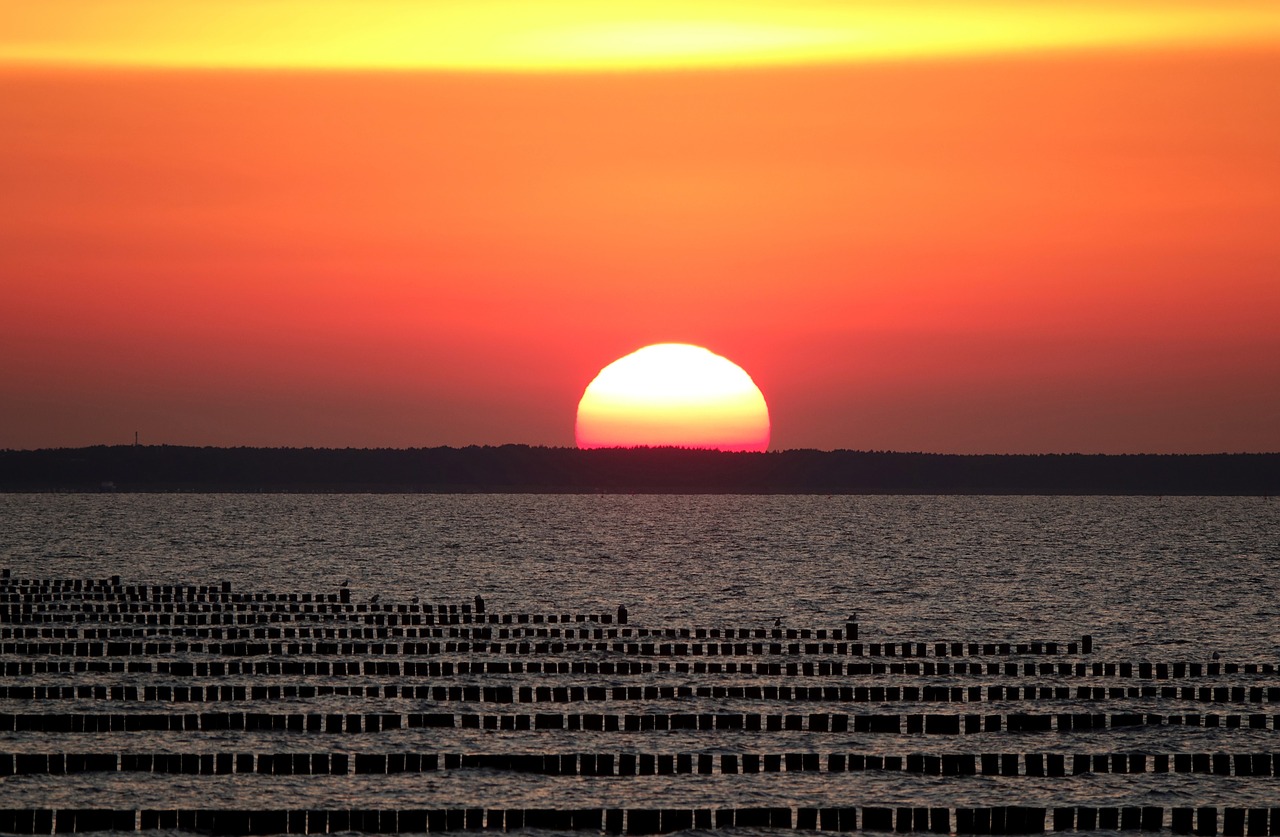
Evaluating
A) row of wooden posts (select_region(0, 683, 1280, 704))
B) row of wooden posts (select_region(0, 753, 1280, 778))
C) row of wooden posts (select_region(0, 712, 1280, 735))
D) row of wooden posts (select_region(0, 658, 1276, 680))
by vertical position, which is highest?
row of wooden posts (select_region(0, 658, 1276, 680))

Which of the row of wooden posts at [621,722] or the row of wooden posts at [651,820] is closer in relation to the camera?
the row of wooden posts at [651,820]

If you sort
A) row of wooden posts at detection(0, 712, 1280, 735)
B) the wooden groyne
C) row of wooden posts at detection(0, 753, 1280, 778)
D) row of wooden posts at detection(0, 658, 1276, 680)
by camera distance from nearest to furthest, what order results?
the wooden groyne < row of wooden posts at detection(0, 753, 1280, 778) < row of wooden posts at detection(0, 712, 1280, 735) < row of wooden posts at detection(0, 658, 1276, 680)

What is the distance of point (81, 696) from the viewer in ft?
183

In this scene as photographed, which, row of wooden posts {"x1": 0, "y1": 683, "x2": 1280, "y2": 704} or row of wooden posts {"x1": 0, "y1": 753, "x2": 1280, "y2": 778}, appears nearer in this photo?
row of wooden posts {"x1": 0, "y1": 753, "x2": 1280, "y2": 778}

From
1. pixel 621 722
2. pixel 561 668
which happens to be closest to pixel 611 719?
pixel 621 722

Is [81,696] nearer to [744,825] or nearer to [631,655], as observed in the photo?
[631,655]

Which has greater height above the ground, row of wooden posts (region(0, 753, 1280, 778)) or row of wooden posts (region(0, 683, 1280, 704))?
row of wooden posts (region(0, 683, 1280, 704))

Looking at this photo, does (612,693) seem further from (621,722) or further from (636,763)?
(636,763)

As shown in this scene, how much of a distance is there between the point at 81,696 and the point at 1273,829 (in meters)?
36.5

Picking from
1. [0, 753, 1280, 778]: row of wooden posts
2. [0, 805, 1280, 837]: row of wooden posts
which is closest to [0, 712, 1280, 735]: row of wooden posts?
[0, 753, 1280, 778]: row of wooden posts

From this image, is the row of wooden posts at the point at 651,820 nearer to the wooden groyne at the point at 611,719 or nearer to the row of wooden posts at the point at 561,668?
the wooden groyne at the point at 611,719

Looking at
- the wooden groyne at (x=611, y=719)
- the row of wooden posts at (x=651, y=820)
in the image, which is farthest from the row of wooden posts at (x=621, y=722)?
the row of wooden posts at (x=651, y=820)

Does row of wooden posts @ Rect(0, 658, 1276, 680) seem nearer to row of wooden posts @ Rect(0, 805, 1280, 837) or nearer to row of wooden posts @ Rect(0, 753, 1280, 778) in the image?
row of wooden posts @ Rect(0, 753, 1280, 778)

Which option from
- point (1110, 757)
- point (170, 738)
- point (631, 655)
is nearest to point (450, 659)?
point (631, 655)
